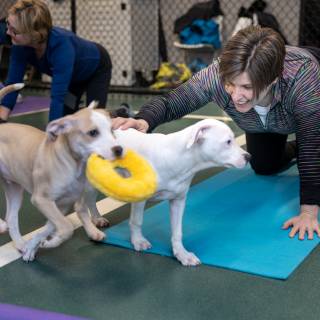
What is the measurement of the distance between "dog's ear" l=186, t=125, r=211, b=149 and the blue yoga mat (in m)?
0.49

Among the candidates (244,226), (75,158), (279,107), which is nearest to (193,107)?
(279,107)

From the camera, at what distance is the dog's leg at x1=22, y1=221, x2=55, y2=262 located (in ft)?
7.14

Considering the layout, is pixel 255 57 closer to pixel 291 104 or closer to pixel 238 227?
pixel 291 104

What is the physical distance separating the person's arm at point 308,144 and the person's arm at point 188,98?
1.19 ft

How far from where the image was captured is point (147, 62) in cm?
749

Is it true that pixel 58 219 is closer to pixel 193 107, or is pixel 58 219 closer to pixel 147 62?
pixel 193 107

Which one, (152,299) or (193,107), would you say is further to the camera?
(193,107)

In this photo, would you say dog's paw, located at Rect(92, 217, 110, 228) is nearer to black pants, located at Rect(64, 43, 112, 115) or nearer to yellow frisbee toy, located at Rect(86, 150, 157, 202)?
yellow frisbee toy, located at Rect(86, 150, 157, 202)

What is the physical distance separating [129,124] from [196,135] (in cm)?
40

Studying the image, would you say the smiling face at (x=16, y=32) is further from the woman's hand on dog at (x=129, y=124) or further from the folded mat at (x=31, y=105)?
the folded mat at (x=31, y=105)

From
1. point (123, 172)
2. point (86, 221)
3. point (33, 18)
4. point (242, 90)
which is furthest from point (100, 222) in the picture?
point (33, 18)

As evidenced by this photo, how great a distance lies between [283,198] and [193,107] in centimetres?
74

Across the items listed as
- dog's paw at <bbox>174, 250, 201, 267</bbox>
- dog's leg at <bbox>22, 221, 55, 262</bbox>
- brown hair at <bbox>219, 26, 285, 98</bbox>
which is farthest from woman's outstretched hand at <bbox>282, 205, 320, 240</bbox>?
dog's leg at <bbox>22, 221, 55, 262</bbox>

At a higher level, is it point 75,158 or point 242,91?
point 242,91
